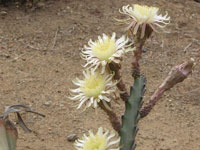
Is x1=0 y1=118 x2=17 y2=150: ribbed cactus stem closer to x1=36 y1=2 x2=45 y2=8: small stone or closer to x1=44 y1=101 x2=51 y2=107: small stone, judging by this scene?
x1=44 y1=101 x2=51 y2=107: small stone

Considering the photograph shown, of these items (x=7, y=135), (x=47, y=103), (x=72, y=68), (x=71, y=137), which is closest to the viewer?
(x=7, y=135)

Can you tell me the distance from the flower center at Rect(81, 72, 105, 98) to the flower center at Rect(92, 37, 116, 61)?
0.23 ft

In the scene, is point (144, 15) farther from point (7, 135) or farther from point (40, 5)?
point (40, 5)

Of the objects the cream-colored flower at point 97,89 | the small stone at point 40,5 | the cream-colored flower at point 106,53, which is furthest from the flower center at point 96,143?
the small stone at point 40,5

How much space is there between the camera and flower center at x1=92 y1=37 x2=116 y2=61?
156 centimetres

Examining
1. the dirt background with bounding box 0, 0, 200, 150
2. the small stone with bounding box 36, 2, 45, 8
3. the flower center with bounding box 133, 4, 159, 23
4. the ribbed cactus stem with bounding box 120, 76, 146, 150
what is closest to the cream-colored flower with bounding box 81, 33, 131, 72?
the flower center with bounding box 133, 4, 159, 23

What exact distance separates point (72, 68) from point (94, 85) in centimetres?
251

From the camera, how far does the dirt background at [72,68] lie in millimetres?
3318

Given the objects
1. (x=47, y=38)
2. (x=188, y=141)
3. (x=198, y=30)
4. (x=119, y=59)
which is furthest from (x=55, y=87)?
(x=119, y=59)

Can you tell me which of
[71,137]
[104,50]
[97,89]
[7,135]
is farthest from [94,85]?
[71,137]

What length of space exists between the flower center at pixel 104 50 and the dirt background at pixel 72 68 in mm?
1563

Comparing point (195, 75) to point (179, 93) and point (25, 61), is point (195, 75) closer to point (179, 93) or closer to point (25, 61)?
point (179, 93)

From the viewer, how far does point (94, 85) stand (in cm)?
157

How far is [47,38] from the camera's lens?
451cm
